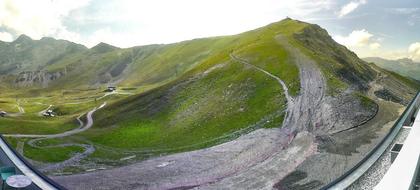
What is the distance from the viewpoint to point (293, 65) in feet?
423

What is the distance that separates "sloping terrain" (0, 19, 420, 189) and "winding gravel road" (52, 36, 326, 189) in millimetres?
200

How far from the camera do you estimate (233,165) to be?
76.2m

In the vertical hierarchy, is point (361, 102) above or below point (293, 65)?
below

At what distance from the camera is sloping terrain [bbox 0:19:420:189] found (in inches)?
2844

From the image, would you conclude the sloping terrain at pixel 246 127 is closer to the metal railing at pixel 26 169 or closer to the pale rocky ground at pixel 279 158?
the pale rocky ground at pixel 279 158

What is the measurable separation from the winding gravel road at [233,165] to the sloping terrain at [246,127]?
0.20 meters

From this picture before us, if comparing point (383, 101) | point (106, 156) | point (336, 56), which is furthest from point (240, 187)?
point (336, 56)

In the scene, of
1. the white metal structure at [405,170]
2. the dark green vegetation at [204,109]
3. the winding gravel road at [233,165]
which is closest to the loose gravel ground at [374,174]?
the white metal structure at [405,170]

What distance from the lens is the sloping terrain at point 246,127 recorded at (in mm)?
72250

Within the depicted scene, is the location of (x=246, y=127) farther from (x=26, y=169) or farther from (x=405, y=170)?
(x=405, y=170)

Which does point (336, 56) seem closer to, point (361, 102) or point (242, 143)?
point (361, 102)

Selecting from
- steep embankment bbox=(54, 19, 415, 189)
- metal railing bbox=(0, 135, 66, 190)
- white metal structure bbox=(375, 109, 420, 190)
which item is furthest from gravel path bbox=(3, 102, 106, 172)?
white metal structure bbox=(375, 109, 420, 190)

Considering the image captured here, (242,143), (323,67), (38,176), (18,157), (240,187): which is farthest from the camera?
(323,67)

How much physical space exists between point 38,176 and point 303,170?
43.2 meters
